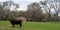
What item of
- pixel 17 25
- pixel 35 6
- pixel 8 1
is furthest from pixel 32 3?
pixel 17 25

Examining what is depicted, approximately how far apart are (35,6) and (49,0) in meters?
3.29

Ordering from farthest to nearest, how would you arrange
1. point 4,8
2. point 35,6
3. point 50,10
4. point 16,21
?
1. point 50,10
2. point 35,6
3. point 4,8
4. point 16,21

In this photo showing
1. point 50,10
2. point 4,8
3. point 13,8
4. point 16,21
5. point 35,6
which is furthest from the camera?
point 50,10

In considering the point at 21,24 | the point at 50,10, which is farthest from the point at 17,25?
the point at 50,10

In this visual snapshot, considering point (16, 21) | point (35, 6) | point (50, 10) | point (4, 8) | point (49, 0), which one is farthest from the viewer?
point (49, 0)

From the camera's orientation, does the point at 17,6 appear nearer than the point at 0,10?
No

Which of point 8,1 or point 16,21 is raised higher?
point 8,1

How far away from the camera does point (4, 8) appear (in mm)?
13547

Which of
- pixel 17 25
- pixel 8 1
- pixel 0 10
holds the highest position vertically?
pixel 8 1

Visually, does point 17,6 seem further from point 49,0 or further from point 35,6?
point 49,0

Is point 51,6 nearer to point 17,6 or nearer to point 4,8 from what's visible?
point 17,6

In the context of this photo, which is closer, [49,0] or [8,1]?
[8,1]

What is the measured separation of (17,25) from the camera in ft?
32.4

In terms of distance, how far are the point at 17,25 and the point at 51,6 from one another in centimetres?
875
